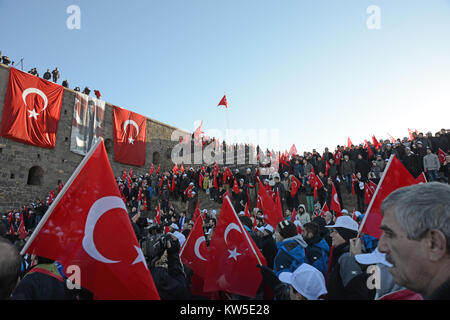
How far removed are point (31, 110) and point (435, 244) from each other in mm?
22822

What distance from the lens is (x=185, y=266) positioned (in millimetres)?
4004

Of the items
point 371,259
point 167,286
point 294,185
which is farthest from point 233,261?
point 294,185

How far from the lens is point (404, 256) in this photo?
1.04 meters

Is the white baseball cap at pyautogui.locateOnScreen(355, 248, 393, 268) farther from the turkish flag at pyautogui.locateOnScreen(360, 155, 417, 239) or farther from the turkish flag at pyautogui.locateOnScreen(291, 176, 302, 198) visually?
the turkish flag at pyautogui.locateOnScreen(291, 176, 302, 198)

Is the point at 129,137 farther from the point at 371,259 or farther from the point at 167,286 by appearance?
the point at 371,259

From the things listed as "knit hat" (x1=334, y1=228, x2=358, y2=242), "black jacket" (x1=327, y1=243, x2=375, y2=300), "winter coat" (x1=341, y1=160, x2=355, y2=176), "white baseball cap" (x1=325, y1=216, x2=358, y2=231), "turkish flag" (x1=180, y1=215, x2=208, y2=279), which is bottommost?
"turkish flag" (x1=180, y1=215, x2=208, y2=279)

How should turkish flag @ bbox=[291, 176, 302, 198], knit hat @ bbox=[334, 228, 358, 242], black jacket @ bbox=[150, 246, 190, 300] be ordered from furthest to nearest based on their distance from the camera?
turkish flag @ bbox=[291, 176, 302, 198] → knit hat @ bbox=[334, 228, 358, 242] → black jacket @ bbox=[150, 246, 190, 300]

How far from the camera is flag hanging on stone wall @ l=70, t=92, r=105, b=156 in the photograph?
2252 centimetres

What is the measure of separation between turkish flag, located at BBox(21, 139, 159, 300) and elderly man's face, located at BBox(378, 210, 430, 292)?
61.1 inches

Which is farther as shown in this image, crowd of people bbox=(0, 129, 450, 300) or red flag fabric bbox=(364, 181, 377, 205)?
red flag fabric bbox=(364, 181, 377, 205)

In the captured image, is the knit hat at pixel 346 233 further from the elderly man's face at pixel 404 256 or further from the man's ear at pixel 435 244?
the man's ear at pixel 435 244

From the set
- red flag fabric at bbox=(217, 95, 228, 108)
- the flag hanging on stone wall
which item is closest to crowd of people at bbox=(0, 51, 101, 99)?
the flag hanging on stone wall

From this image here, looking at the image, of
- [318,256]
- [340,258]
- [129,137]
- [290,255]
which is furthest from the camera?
[129,137]

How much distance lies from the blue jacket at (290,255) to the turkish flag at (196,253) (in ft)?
3.94
